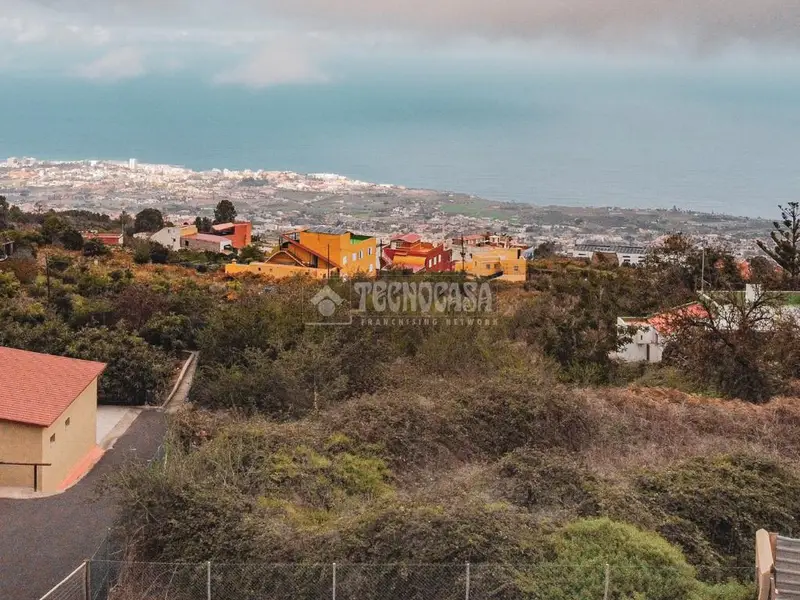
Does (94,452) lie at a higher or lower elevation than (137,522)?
lower

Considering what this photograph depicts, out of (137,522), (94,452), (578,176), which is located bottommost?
(94,452)

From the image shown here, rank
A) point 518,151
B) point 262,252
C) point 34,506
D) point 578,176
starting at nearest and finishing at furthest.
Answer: point 34,506 → point 262,252 → point 578,176 → point 518,151

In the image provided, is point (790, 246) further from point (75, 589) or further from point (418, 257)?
point (75, 589)

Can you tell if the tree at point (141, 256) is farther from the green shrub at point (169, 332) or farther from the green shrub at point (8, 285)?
the green shrub at point (169, 332)

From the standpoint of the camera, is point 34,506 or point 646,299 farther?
point 646,299

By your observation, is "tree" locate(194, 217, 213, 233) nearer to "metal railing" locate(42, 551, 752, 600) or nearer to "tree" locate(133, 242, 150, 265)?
"tree" locate(133, 242, 150, 265)

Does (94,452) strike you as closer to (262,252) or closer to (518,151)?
(262,252)

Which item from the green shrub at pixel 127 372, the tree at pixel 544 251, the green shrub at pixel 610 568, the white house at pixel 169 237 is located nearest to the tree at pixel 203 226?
the white house at pixel 169 237

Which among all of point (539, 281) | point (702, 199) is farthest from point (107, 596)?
point (702, 199)

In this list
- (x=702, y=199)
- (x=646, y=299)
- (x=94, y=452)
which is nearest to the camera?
(x=94, y=452)
